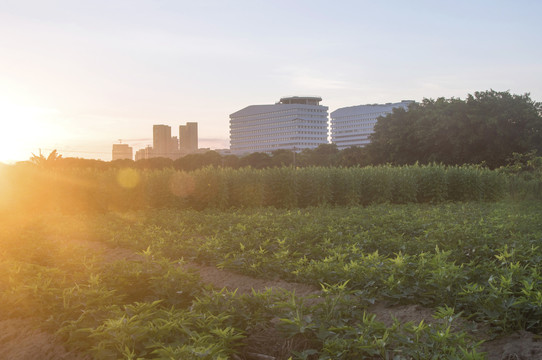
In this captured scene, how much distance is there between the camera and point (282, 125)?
177 meters

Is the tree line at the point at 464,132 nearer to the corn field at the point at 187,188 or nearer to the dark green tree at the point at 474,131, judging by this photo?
the dark green tree at the point at 474,131

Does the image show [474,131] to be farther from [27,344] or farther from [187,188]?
[27,344]

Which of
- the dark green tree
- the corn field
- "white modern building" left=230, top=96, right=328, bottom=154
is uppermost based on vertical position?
"white modern building" left=230, top=96, right=328, bottom=154

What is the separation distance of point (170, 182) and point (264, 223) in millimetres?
7399

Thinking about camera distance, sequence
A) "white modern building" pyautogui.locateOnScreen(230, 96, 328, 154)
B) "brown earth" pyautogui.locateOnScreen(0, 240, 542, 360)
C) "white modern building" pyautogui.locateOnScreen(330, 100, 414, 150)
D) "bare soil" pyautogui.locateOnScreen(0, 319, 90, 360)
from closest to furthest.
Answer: "brown earth" pyautogui.locateOnScreen(0, 240, 542, 360) < "bare soil" pyautogui.locateOnScreen(0, 319, 90, 360) < "white modern building" pyautogui.locateOnScreen(230, 96, 328, 154) < "white modern building" pyautogui.locateOnScreen(330, 100, 414, 150)

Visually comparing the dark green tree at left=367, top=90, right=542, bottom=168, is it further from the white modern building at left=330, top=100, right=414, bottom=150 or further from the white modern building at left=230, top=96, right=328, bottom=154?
the white modern building at left=330, top=100, right=414, bottom=150

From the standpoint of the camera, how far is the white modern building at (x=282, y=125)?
17562cm

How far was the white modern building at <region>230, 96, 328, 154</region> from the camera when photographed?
576 feet

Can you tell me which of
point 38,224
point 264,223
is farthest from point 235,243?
point 38,224

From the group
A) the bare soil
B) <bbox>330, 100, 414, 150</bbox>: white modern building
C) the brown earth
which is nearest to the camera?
the brown earth

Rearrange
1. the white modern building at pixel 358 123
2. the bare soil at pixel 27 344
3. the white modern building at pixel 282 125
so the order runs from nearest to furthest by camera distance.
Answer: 1. the bare soil at pixel 27 344
2. the white modern building at pixel 282 125
3. the white modern building at pixel 358 123

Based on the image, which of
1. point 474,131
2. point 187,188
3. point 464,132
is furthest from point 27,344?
point 474,131

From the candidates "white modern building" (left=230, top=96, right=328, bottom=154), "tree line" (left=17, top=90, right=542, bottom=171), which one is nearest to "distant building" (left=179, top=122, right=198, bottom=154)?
"white modern building" (left=230, top=96, right=328, bottom=154)

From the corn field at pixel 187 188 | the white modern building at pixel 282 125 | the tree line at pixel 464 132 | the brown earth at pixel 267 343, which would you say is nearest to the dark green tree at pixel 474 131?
the tree line at pixel 464 132
